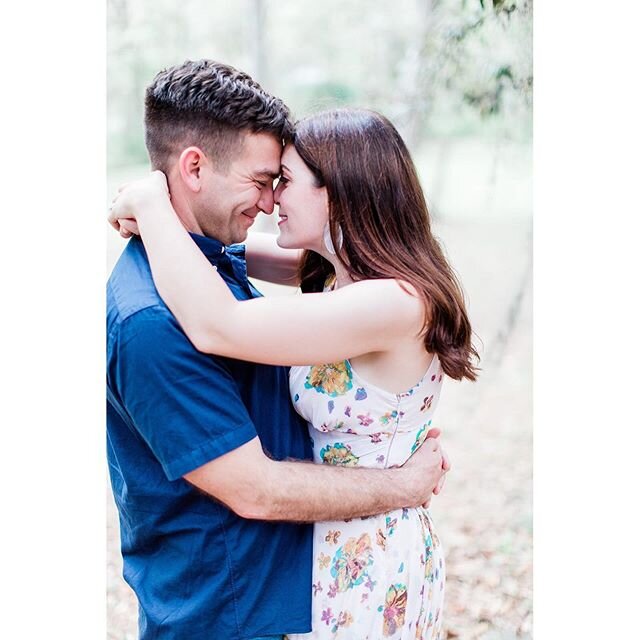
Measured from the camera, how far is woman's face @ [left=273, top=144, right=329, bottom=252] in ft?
5.47

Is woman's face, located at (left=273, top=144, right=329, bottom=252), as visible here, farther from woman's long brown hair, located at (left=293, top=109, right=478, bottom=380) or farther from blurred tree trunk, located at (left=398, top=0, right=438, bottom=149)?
blurred tree trunk, located at (left=398, top=0, right=438, bottom=149)

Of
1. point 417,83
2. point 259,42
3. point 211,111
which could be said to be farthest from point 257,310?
point 259,42

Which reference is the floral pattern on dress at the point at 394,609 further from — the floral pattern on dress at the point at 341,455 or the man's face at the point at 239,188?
the man's face at the point at 239,188

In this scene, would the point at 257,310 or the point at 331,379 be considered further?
the point at 331,379

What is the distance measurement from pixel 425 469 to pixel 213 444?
0.51 m

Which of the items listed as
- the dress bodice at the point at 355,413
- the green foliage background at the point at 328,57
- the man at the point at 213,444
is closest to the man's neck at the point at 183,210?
the man at the point at 213,444

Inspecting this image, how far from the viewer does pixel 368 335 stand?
5.08ft

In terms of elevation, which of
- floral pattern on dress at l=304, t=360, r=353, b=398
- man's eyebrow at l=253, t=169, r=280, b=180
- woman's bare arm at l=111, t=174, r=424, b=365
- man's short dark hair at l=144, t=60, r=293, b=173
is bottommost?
floral pattern on dress at l=304, t=360, r=353, b=398

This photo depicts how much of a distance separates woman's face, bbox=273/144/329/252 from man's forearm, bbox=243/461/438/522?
0.46m

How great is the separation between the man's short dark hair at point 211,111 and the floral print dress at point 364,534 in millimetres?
471

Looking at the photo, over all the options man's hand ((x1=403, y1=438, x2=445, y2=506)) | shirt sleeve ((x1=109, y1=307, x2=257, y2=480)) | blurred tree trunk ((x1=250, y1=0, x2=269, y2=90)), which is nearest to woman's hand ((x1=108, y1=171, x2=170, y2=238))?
shirt sleeve ((x1=109, y1=307, x2=257, y2=480))

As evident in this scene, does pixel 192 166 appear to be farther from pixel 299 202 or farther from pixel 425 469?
pixel 425 469

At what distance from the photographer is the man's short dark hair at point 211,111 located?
1.64m

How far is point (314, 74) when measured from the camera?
5.61 metres
